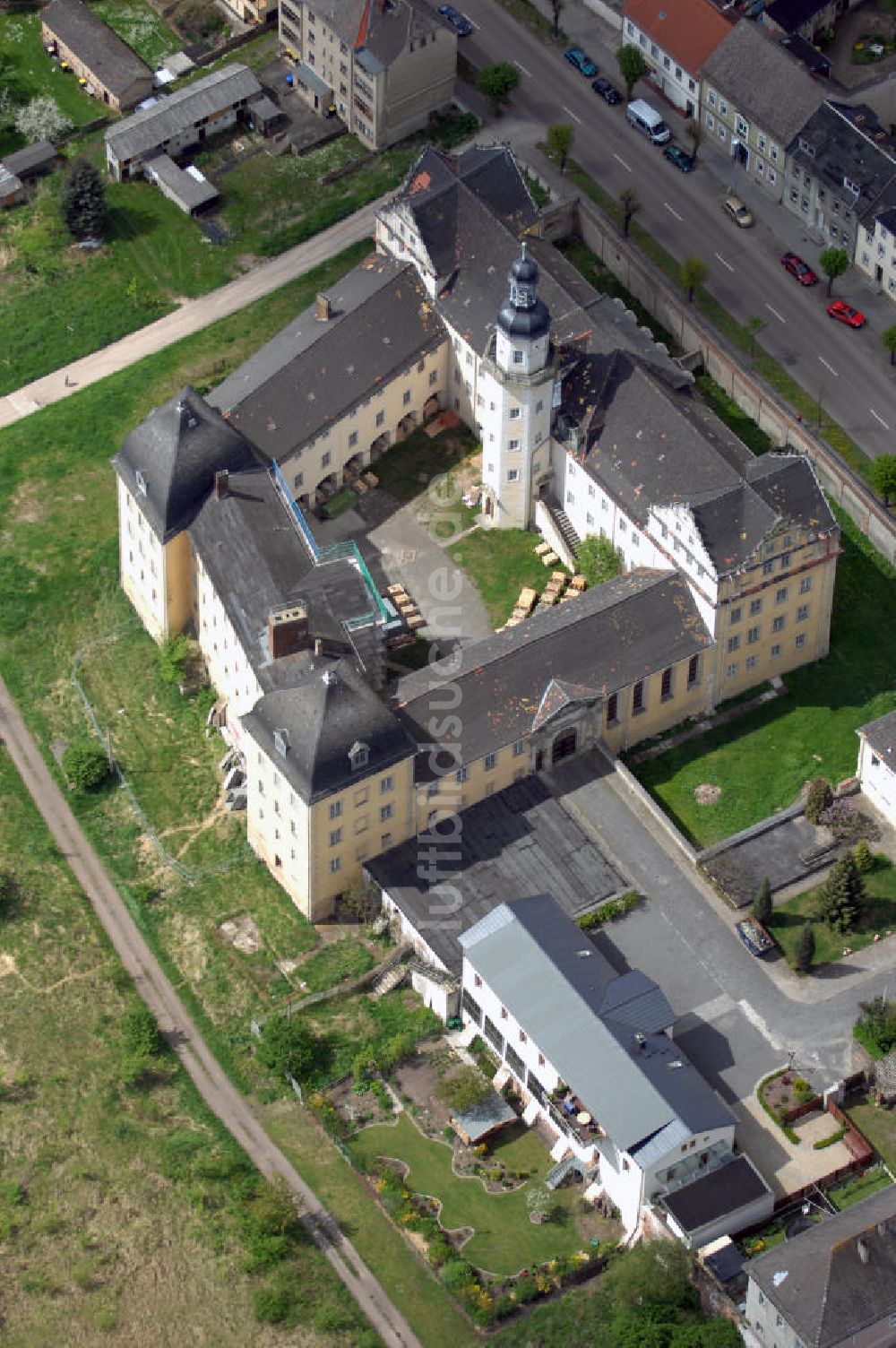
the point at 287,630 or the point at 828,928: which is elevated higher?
the point at 828,928

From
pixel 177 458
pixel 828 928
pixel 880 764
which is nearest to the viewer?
pixel 828 928

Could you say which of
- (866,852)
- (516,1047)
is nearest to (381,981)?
(516,1047)

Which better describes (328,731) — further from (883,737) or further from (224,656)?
(883,737)

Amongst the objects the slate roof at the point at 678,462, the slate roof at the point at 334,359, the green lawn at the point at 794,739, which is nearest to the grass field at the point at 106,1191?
the green lawn at the point at 794,739

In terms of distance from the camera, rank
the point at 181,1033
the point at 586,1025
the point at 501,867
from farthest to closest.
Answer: the point at 501,867
the point at 181,1033
the point at 586,1025

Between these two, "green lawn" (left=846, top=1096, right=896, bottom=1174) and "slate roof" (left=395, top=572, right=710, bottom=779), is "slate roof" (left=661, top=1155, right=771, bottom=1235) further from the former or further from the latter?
"slate roof" (left=395, top=572, right=710, bottom=779)

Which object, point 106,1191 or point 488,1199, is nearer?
point 488,1199

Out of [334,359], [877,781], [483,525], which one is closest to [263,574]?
[334,359]

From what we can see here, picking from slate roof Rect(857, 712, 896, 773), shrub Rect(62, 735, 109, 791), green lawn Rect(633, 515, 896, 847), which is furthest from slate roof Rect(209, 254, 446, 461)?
slate roof Rect(857, 712, 896, 773)
